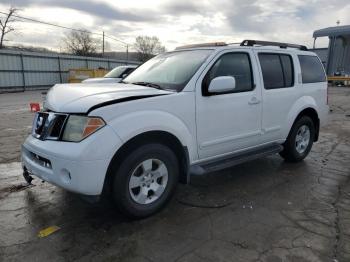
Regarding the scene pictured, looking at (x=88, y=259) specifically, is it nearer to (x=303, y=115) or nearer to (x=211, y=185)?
(x=211, y=185)

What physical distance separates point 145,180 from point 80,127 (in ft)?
2.97

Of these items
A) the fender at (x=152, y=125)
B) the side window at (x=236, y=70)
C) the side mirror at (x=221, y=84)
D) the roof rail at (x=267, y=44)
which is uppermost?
the roof rail at (x=267, y=44)

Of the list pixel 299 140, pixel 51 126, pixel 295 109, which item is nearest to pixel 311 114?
pixel 299 140

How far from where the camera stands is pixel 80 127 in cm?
319

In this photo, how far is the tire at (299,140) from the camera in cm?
551

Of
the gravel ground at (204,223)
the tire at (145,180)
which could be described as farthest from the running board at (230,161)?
the gravel ground at (204,223)

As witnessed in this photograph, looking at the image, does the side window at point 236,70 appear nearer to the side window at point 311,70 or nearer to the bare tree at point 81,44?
the side window at point 311,70

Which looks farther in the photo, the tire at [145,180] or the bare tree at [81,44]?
the bare tree at [81,44]

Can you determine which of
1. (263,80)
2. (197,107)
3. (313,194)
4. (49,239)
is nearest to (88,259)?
(49,239)

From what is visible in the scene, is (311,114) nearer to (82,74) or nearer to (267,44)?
(267,44)

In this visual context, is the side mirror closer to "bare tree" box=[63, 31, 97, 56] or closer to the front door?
the front door

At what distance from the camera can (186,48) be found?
4.81 m

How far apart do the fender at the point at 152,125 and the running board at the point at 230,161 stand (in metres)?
0.17

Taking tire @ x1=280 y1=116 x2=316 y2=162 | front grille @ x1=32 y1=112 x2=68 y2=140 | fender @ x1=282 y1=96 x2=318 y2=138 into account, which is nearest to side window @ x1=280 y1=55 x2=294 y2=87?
fender @ x1=282 y1=96 x2=318 y2=138
